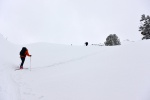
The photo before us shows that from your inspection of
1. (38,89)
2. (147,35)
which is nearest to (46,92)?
(38,89)

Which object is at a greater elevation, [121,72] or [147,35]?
[147,35]

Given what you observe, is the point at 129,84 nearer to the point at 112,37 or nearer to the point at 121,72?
the point at 121,72

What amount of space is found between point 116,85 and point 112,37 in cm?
5556

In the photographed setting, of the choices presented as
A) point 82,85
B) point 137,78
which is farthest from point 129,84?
point 82,85

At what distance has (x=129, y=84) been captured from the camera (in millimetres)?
5883

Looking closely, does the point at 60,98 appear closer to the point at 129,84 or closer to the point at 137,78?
the point at 129,84

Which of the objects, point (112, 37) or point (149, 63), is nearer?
point (149, 63)

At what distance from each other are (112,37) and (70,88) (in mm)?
55344

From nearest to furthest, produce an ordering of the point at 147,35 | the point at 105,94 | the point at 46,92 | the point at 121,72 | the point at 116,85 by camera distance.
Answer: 1. the point at 105,94
2. the point at 116,85
3. the point at 46,92
4. the point at 121,72
5. the point at 147,35

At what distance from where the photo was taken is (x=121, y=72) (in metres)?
7.15

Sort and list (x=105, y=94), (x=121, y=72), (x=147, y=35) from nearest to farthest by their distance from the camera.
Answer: (x=105, y=94) → (x=121, y=72) → (x=147, y=35)

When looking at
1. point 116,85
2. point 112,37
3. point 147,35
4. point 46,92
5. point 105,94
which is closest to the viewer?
point 105,94

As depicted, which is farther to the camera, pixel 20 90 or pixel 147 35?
pixel 147 35

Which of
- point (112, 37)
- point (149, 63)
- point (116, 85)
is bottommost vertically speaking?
point (116, 85)
